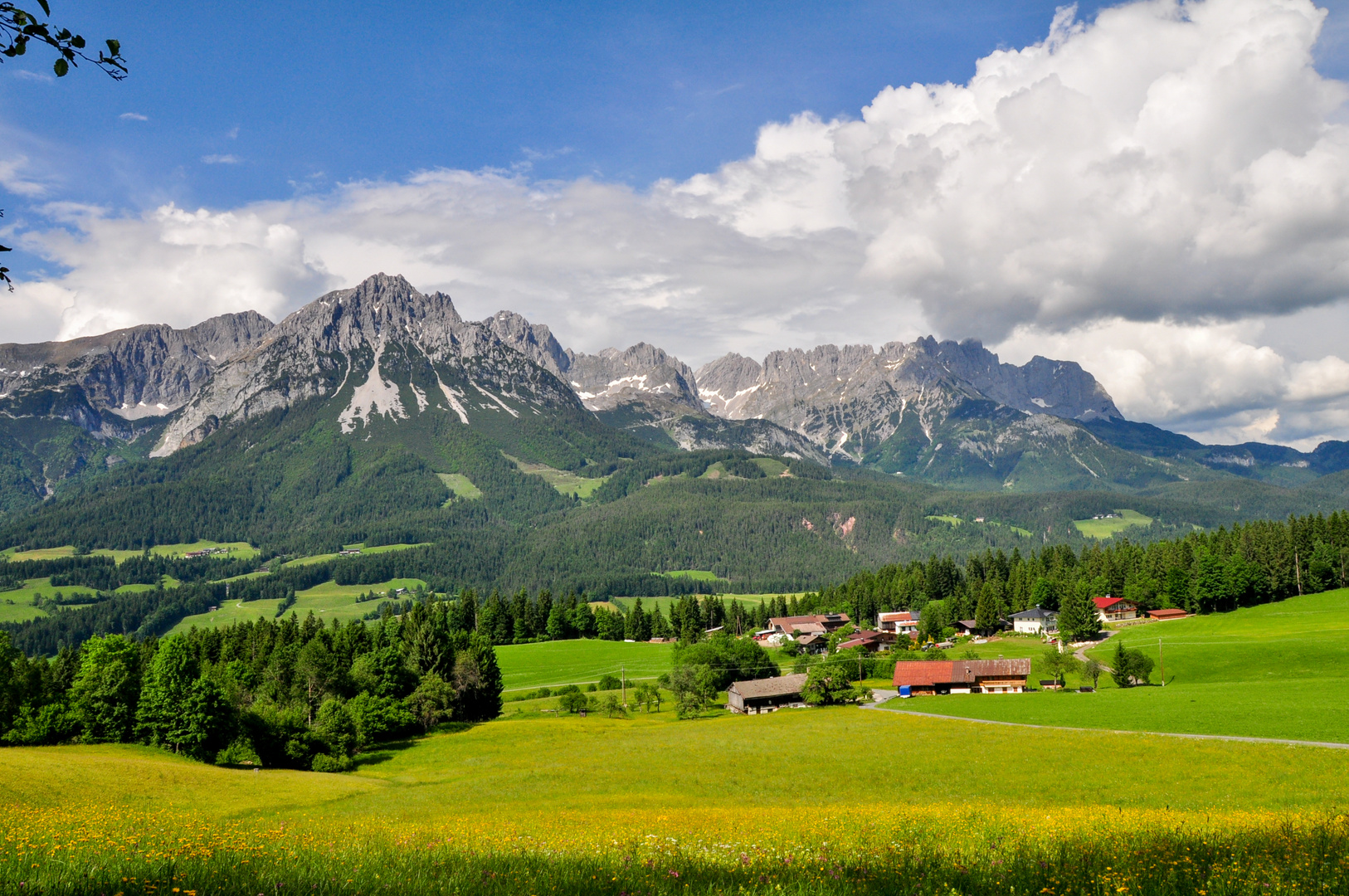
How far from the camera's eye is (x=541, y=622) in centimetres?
18850

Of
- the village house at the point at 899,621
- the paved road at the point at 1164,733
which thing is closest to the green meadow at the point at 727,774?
the paved road at the point at 1164,733

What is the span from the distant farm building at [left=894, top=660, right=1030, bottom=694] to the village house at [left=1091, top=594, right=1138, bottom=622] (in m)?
53.3

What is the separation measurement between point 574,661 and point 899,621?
234ft

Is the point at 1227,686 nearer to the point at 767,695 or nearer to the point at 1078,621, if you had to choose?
the point at 1078,621

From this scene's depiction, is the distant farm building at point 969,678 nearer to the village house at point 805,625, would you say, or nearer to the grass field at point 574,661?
the grass field at point 574,661

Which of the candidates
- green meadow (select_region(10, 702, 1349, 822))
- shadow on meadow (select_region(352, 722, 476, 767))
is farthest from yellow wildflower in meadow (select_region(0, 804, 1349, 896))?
shadow on meadow (select_region(352, 722, 476, 767))

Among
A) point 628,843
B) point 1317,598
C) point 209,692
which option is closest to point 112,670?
point 209,692

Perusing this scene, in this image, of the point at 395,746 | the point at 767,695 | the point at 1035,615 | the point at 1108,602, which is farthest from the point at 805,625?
the point at 395,746

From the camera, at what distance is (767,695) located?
109 meters

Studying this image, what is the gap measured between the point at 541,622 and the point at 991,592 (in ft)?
339

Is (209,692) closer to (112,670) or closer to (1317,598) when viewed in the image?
(112,670)

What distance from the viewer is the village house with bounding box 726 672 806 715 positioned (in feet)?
358

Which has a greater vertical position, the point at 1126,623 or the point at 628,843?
the point at 628,843

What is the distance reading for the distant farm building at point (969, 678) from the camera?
4173 inches
